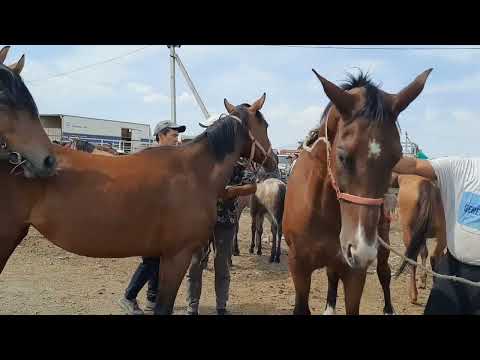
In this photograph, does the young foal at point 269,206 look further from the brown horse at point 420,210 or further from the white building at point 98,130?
the white building at point 98,130

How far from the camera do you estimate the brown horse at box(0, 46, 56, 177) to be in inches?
99.9

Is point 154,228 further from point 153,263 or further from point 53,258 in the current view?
point 53,258

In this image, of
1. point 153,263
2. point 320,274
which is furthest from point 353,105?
point 320,274

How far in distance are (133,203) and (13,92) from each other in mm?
1129

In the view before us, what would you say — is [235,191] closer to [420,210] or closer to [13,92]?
[13,92]

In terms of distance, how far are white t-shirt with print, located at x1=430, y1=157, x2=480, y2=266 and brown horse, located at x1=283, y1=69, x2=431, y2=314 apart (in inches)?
26.9

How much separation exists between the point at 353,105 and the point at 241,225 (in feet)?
→ 35.7

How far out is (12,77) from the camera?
8.43ft

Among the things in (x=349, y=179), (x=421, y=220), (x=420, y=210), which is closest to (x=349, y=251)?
(x=349, y=179)

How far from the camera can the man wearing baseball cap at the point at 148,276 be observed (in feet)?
14.2

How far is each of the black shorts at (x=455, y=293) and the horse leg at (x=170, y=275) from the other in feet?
6.24

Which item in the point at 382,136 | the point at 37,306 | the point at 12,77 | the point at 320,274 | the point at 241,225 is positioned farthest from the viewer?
the point at 241,225

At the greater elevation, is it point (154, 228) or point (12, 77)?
point (12, 77)

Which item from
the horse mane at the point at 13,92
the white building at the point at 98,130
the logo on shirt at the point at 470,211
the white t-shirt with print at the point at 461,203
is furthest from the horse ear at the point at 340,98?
the white building at the point at 98,130
